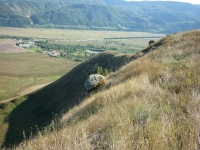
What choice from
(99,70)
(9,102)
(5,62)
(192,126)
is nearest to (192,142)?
(192,126)

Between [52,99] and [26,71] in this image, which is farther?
[26,71]

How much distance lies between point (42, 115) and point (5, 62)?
110615mm

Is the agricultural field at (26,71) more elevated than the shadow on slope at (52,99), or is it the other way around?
the shadow on slope at (52,99)

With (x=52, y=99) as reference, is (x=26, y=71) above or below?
below

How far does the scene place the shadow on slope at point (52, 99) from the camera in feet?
125

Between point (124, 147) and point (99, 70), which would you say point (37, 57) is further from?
point (124, 147)

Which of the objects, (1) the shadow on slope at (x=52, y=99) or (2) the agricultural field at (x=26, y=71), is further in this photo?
(2) the agricultural field at (x=26, y=71)

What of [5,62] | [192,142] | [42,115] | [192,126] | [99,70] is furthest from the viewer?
[5,62]

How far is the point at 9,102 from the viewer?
49656mm

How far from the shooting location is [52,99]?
49625mm

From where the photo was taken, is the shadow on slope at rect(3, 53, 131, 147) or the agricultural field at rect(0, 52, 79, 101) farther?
the agricultural field at rect(0, 52, 79, 101)

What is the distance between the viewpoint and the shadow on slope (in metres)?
38.2

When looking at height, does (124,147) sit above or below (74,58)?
above

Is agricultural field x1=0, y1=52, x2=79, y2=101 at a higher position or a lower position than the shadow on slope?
lower
